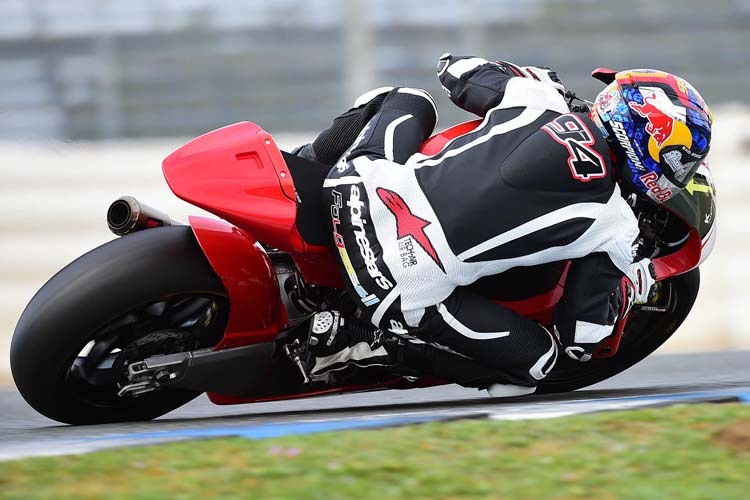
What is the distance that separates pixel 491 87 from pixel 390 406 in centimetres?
131

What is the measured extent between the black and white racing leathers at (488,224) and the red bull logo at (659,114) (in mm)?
153

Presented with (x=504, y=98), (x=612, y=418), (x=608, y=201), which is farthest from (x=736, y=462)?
(x=504, y=98)

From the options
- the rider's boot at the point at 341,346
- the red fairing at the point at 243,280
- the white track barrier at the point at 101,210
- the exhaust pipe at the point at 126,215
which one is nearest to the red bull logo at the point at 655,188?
the rider's boot at the point at 341,346

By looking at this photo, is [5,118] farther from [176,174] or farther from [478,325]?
[478,325]

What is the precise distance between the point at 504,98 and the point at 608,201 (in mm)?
501

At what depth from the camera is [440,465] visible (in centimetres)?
276

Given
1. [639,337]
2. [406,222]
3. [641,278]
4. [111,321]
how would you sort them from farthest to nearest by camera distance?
[639,337]
[641,278]
[406,222]
[111,321]

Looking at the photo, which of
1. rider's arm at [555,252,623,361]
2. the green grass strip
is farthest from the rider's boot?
the green grass strip

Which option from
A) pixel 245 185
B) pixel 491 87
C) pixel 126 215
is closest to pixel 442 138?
pixel 491 87

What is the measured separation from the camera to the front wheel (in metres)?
3.54

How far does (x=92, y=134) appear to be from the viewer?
6.50 m

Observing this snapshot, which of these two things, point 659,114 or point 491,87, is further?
point 491,87

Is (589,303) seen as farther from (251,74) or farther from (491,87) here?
(251,74)

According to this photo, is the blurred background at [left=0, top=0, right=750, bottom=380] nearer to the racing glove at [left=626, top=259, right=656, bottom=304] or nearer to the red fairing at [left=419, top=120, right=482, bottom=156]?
the red fairing at [left=419, top=120, right=482, bottom=156]
